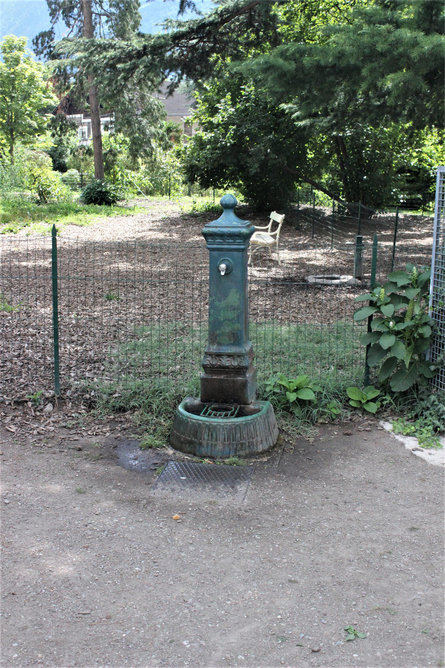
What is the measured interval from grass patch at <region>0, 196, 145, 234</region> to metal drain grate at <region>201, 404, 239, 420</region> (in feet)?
37.7

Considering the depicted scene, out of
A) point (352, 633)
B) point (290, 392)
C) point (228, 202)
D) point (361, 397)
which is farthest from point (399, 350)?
point (352, 633)

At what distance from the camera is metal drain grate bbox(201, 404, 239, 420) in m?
4.93

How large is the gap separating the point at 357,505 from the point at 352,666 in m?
1.49

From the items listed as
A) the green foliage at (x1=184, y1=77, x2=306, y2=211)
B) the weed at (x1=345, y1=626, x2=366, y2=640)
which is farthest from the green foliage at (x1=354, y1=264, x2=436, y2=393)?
the green foliage at (x1=184, y1=77, x2=306, y2=211)

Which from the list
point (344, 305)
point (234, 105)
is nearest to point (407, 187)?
→ point (234, 105)

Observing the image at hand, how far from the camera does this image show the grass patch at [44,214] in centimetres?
1630

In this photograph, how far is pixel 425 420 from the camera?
5.27 meters

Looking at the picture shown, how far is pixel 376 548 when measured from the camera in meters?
3.62

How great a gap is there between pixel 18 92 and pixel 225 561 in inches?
1367

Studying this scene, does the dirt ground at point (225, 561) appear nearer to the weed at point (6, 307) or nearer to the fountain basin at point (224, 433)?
the fountain basin at point (224, 433)

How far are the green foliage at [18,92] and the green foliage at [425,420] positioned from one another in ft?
103

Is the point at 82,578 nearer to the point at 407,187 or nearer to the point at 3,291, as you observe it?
the point at 3,291

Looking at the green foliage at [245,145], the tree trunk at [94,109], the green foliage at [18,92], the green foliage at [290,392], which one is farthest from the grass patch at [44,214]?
the green foliage at [18,92]

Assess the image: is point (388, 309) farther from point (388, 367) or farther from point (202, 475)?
point (202, 475)
